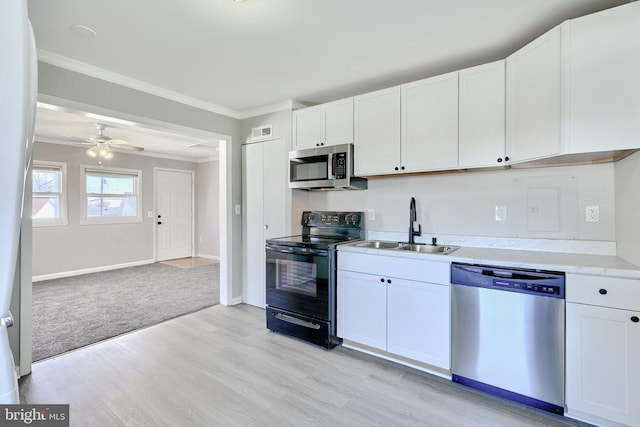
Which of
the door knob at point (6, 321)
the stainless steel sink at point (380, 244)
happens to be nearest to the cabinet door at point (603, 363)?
the stainless steel sink at point (380, 244)

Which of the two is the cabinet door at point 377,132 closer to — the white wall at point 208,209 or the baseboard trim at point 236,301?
the baseboard trim at point 236,301

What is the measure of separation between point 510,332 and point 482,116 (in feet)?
5.00

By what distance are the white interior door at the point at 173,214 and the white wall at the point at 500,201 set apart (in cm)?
513

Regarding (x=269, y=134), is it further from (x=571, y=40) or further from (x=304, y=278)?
(x=571, y=40)

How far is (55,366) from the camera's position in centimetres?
238

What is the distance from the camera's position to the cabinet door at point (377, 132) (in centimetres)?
267

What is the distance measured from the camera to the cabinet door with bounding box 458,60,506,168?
222cm

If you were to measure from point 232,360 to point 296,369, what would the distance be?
551 millimetres

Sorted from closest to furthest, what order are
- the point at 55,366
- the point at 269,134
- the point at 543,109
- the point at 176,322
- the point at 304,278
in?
the point at 543,109 < the point at 55,366 < the point at 304,278 < the point at 176,322 < the point at 269,134

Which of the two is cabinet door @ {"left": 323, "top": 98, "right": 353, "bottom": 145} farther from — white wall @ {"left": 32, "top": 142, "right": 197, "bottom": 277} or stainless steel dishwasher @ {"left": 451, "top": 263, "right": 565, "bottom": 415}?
white wall @ {"left": 32, "top": 142, "right": 197, "bottom": 277}

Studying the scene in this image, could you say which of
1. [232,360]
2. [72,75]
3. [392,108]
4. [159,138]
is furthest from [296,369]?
[159,138]

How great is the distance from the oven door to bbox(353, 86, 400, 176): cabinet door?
90cm

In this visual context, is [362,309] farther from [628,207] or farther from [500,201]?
[628,207]

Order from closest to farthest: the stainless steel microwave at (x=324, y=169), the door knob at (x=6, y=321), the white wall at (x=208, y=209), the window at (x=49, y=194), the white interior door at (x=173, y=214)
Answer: the door knob at (x=6, y=321)
the stainless steel microwave at (x=324, y=169)
the window at (x=49, y=194)
the white interior door at (x=173, y=214)
the white wall at (x=208, y=209)
